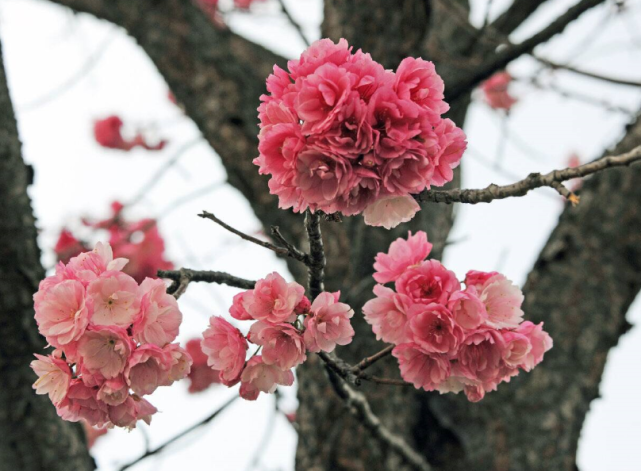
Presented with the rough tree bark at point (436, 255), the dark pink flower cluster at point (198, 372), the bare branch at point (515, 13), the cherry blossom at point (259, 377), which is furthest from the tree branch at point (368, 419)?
the dark pink flower cluster at point (198, 372)

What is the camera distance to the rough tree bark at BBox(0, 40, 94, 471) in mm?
1516

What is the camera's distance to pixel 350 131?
0.80 metres

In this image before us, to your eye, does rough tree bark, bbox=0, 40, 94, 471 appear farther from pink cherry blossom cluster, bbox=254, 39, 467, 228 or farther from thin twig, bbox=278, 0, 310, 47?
thin twig, bbox=278, 0, 310, 47

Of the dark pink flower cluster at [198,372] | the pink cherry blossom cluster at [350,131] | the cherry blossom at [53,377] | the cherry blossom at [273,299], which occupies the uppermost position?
the dark pink flower cluster at [198,372]

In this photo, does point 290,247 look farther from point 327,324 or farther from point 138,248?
point 138,248

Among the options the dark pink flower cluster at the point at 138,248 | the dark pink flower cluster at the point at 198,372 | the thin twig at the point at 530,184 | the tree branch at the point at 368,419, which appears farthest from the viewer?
the dark pink flower cluster at the point at 198,372

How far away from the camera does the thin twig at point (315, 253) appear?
0.91m

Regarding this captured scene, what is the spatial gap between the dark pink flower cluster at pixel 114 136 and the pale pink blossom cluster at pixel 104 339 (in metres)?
4.30

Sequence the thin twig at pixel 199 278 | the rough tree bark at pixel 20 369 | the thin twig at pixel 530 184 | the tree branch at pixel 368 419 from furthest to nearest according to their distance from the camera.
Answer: the rough tree bark at pixel 20 369, the tree branch at pixel 368 419, the thin twig at pixel 199 278, the thin twig at pixel 530 184

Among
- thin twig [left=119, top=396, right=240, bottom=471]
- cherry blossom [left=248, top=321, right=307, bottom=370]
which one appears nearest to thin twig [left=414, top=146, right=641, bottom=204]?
cherry blossom [left=248, top=321, right=307, bottom=370]

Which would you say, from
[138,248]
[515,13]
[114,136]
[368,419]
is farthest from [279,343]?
[114,136]

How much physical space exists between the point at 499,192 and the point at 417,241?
242 millimetres

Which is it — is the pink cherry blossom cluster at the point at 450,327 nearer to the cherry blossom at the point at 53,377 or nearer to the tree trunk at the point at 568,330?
the cherry blossom at the point at 53,377

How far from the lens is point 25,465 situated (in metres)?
1.51
